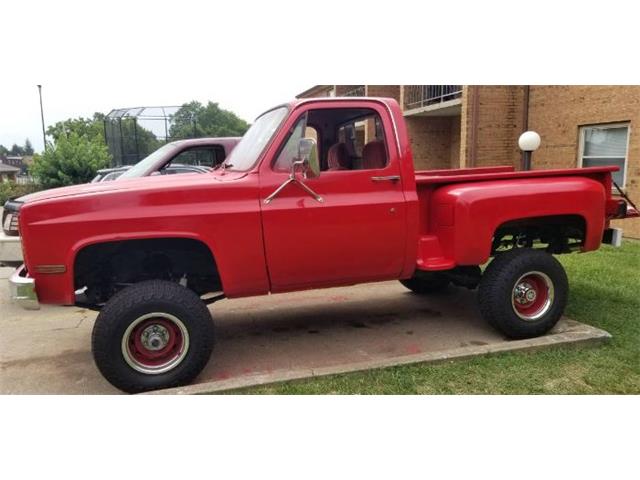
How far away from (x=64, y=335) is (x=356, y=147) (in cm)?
365

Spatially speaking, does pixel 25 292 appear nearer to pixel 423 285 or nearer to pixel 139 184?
pixel 139 184

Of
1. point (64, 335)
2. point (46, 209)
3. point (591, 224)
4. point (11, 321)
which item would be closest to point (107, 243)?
point (46, 209)

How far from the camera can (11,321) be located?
19.8ft

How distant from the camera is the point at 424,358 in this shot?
4301 mm

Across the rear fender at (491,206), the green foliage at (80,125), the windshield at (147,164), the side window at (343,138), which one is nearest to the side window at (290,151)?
the side window at (343,138)

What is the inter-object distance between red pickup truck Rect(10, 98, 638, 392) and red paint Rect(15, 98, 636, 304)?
1 cm

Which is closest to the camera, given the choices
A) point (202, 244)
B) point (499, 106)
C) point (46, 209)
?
point (46, 209)

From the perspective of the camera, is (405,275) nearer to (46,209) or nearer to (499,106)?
(46,209)

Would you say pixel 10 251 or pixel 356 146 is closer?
pixel 356 146

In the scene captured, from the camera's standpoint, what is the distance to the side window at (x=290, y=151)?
168 inches

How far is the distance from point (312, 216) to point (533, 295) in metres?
2.33

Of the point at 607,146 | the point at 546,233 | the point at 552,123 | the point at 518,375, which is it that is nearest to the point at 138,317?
the point at 518,375

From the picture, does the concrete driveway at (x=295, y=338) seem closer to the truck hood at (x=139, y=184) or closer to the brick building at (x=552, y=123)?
the truck hood at (x=139, y=184)

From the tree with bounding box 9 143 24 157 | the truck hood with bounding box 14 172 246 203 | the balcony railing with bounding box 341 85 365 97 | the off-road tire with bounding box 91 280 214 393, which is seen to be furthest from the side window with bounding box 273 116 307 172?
the tree with bounding box 9 143 24 157
